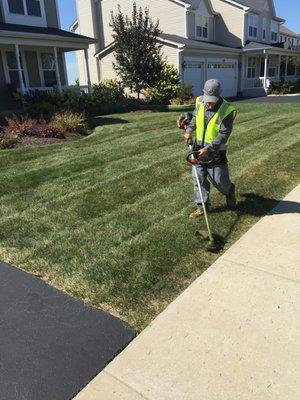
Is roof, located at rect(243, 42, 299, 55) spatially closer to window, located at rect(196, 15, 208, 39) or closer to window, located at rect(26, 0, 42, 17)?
window, located at rect(196, 15, 208, 39)

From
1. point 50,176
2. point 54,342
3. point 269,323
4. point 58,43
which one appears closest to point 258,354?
point 269,323

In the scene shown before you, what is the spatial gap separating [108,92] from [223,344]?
18482 millimetres

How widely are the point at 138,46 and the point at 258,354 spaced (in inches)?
706

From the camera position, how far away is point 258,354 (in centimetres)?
275

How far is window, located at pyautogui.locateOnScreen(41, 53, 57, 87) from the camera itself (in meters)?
19.8

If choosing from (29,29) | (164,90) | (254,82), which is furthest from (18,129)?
(254,82)

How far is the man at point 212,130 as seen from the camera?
178 inches

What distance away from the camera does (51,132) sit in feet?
36.1

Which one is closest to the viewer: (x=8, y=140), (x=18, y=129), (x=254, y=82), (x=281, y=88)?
(x=8, y=140)

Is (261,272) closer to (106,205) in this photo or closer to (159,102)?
(106,205)

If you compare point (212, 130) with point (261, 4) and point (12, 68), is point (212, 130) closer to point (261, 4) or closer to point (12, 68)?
point (12, 68)

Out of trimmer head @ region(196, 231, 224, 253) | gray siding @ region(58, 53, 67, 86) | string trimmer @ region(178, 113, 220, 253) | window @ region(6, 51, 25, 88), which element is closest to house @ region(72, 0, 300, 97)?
gray siding @ region(58, 53, 67, 86)

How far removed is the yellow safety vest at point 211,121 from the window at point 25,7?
16.4 m

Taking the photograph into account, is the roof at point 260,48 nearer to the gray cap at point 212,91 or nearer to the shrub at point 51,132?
the shrub at point 51,132
